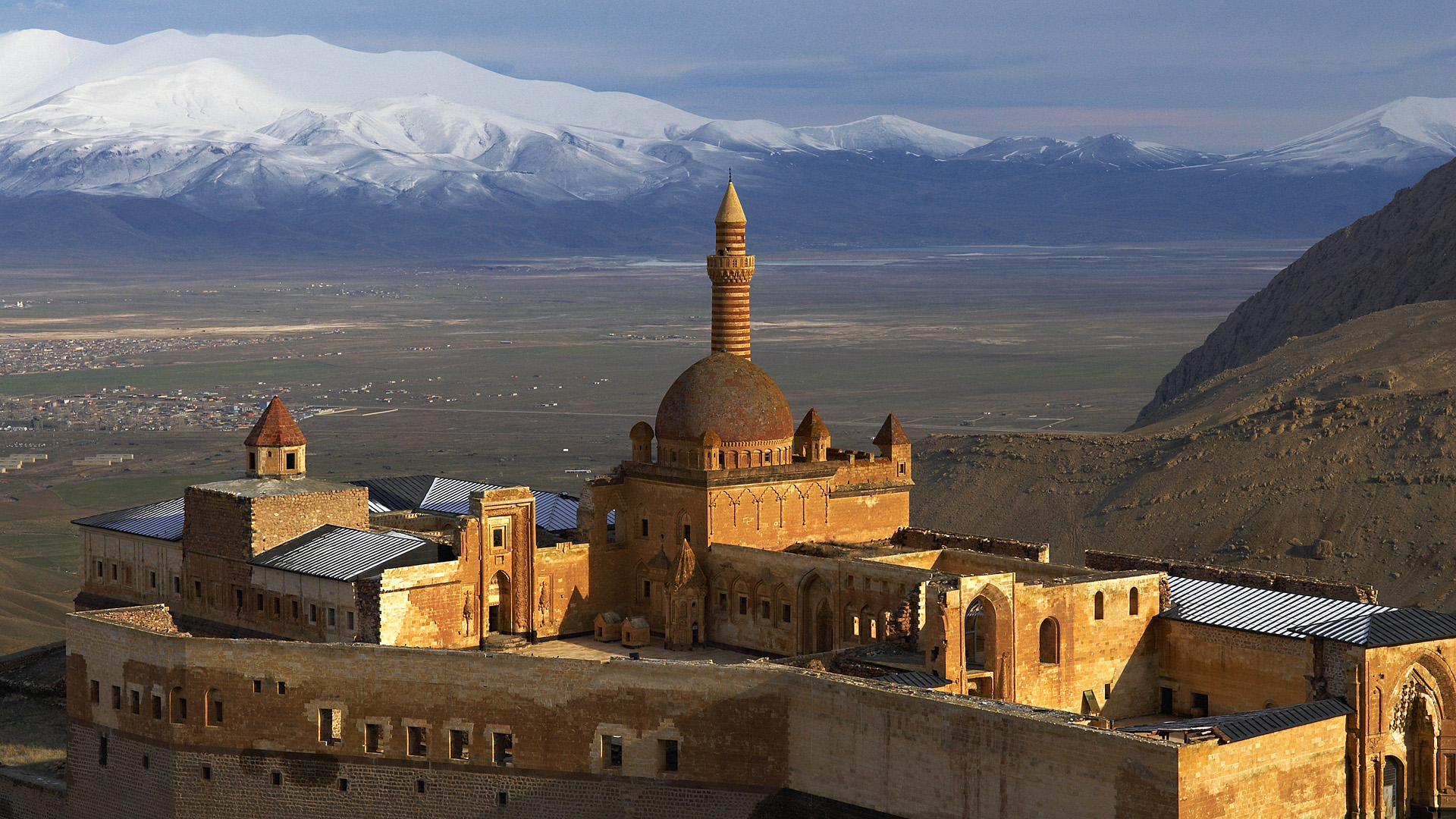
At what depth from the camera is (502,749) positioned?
45719mm

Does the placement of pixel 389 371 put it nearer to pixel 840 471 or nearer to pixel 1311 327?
pixel 1311 327

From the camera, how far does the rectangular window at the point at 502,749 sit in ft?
150

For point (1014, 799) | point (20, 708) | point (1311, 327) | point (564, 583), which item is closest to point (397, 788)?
point (564, 583)

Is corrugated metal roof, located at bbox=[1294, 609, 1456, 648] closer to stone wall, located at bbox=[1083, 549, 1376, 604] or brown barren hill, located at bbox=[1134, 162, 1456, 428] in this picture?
stone wall, located at bbox=[1083, 549, 1376, 604]

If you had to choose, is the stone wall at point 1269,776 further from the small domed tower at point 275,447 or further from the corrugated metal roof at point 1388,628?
the small domed tower at point 275,447

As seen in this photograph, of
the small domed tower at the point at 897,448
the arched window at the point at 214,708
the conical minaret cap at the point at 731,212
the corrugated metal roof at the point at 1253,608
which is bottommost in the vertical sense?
the arched window at the point at 214,708

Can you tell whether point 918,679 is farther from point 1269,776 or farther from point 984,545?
point 984,545

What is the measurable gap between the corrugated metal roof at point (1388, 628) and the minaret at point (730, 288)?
1994 centimetres

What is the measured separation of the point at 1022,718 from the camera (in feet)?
129

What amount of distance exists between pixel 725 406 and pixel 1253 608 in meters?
15.4

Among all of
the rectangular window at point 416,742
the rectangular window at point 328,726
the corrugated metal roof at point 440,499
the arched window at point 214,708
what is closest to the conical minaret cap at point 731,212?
the corrugated metal roof at point 440,499

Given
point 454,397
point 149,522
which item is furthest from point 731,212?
point 454,397

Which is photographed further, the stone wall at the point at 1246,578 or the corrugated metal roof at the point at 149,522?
the corrugated metal roof at the point at 149,522

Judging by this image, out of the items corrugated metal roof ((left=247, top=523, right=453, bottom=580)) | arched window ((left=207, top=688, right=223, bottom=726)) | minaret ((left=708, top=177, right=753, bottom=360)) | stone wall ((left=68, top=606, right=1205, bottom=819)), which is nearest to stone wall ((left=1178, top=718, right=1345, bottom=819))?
stone wall ((left=68, top=606, right=1205, bottom=819))
